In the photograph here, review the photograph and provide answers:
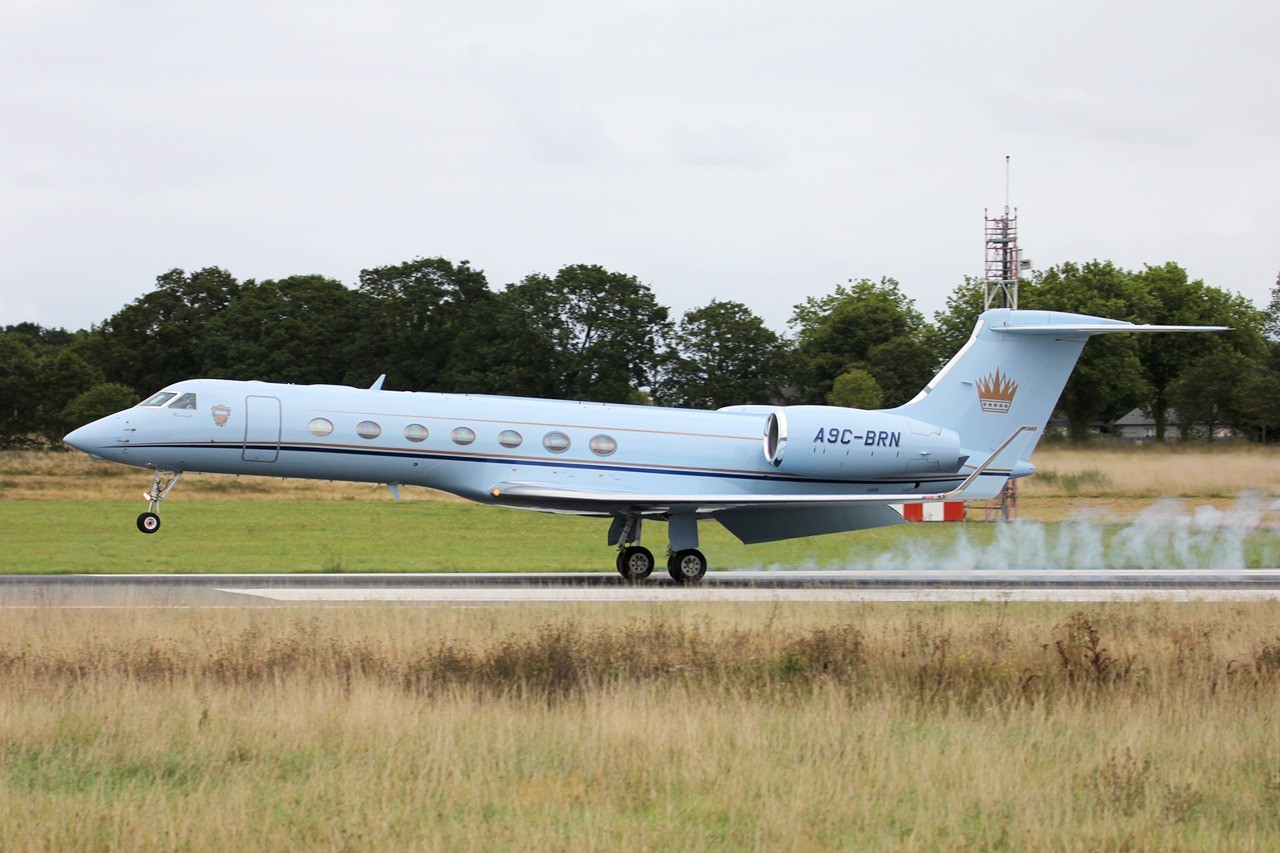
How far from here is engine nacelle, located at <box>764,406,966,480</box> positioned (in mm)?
23016

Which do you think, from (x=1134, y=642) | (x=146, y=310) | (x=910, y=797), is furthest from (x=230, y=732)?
(x=146, y=310)

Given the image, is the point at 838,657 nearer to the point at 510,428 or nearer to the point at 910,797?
the point at 910,797

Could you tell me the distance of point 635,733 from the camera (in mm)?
9492

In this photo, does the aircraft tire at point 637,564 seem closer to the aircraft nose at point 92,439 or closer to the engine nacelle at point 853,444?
the engine nacelle at point 853,444

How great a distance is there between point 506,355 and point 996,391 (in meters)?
34.5

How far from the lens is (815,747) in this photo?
367 inches

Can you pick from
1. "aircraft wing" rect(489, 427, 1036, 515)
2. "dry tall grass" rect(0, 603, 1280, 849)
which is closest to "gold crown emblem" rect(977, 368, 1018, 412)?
"aircraft wing" rect(489, 427, 1036, 515)

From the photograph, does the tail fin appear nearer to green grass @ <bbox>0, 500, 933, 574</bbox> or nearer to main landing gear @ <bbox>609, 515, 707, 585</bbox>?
green grass @ <bbox>0, 500, 933, 574</bbox>

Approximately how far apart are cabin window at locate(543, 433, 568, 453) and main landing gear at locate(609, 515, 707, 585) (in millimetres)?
1571

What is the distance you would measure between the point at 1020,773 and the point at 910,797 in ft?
3.15

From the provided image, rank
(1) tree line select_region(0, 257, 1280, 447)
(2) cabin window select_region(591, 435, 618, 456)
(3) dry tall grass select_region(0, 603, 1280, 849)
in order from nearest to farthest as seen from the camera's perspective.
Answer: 1. (3) dry tall grass select_region(0, 603, 1280, 849)
2. (2) cabin window select_region(591, 435, 618, 456)
3. (1) tree line select_region(0, 257, 1280, 447)

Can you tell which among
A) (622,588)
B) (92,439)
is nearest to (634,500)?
(622,588)

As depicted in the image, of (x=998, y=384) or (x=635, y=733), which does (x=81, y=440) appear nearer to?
(x=635, y=733)

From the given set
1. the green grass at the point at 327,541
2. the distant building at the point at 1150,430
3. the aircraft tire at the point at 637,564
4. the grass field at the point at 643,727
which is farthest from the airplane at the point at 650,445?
the distant building at the point at 1150,430
